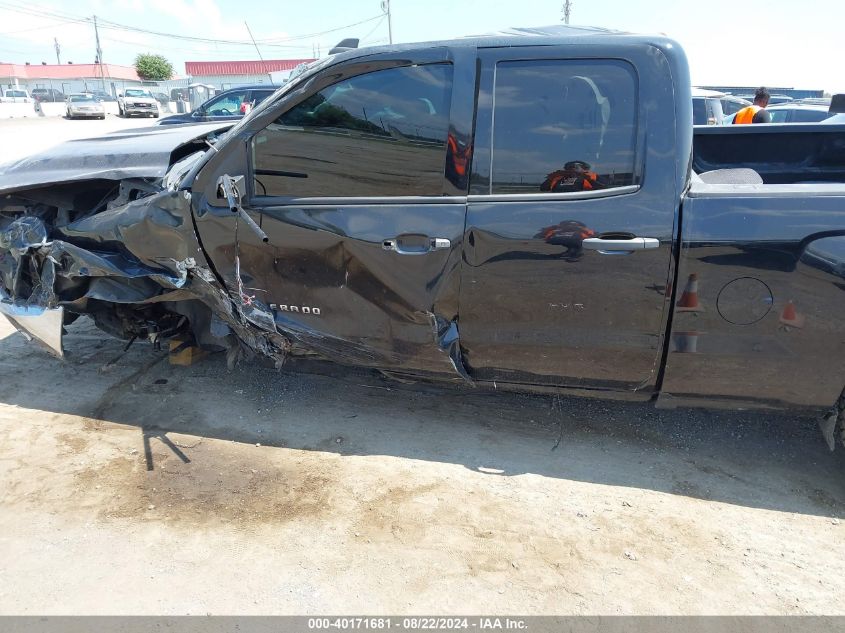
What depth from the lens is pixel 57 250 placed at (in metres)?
3.41

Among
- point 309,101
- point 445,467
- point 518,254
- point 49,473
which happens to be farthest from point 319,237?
point 49,473

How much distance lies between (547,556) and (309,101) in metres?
2.34

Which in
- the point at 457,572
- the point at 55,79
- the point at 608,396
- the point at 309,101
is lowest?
the point at 457,572

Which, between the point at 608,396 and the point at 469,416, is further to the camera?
the point at 469,416

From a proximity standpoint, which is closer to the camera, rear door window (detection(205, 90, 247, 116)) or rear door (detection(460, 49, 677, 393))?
rear door (detection(460, 49, 677, 393))

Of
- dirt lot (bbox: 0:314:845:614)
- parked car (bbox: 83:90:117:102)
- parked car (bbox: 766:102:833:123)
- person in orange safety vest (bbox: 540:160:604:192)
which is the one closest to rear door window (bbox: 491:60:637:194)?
person in orange safety vest (bbox: 540:160:604:192)

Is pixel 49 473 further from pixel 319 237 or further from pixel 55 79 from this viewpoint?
pixel 55 79

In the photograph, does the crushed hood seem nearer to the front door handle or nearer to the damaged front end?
the damaged front end

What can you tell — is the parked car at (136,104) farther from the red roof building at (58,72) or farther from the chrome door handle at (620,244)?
the red roof building at (58,72)

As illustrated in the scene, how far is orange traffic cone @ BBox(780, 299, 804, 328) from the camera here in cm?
252

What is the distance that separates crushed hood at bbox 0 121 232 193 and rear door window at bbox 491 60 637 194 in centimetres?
198

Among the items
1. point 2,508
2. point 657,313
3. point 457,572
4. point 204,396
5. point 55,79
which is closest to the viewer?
point 457,572

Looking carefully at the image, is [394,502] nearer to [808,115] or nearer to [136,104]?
[808,115]

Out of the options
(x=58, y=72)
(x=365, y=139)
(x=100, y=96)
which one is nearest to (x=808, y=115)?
(x=365, y=139)
